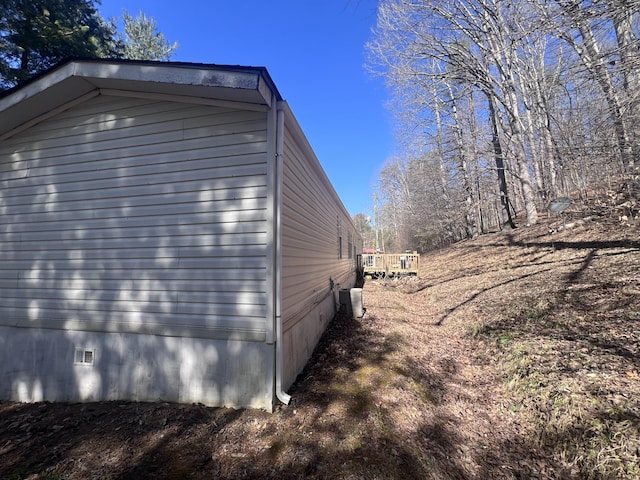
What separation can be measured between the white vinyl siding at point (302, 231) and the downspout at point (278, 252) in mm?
193

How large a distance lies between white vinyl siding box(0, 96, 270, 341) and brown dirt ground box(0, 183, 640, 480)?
1065 mm

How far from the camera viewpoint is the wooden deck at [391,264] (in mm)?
14656

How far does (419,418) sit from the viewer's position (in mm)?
3371

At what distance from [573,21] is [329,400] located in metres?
6.53

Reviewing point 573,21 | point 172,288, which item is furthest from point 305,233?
point 573,21

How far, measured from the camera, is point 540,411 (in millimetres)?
3312

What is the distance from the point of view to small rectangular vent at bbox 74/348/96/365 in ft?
13.3

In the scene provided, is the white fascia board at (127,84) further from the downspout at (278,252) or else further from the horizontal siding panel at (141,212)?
the horizontal siding panel at (141,212)

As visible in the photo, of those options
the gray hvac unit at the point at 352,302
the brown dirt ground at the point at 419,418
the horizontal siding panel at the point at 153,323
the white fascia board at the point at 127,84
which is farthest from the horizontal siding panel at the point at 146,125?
the gray hvac unit at the point at 352,302

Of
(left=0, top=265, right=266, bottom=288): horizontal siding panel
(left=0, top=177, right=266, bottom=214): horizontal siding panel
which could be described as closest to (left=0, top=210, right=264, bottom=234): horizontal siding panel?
(left=0, top=177, right=266, bottom=214): horizontal siding panel

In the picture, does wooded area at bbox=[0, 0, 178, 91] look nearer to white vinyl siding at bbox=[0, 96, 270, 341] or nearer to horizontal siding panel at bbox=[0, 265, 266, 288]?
white vinyl siding at bbox=[0, 96, 270, 341]

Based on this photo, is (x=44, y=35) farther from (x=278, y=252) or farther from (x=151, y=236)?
(x=278, y=252)

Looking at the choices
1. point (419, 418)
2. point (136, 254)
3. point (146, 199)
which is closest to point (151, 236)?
point (136, 254)

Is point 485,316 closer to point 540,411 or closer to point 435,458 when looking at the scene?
point 540,411
